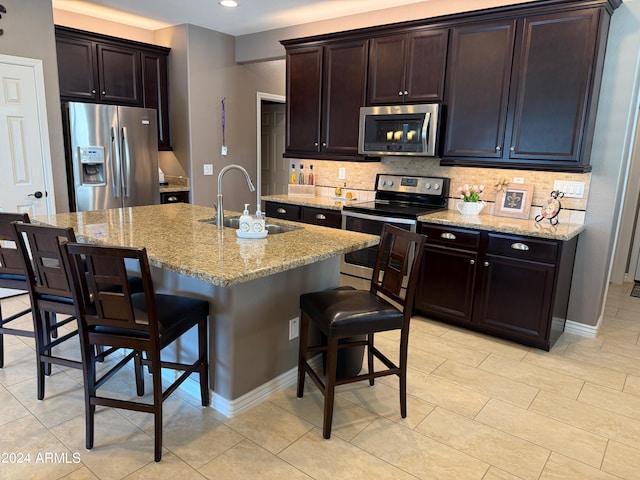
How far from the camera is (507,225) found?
3150 millimetres

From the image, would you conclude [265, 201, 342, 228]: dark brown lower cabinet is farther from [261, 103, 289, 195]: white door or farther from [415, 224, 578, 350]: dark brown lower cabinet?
[261, 103, 289, 195]: white door

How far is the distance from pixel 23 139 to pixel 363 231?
307cm

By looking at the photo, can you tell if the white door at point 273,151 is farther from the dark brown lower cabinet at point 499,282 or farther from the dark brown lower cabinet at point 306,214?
the dark brown lower cabinet at point 499,282

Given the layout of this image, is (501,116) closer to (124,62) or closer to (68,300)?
(68,300)

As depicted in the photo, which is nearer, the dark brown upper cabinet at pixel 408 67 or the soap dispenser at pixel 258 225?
the soap dispenser at pixel 258 225

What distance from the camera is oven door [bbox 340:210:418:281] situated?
3592mm

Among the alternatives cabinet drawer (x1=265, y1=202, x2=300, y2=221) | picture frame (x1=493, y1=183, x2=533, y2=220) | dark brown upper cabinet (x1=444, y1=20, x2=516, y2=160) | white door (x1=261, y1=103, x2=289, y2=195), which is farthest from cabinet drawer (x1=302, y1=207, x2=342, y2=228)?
white door (x1=261, y1=103, x2=289, y2=195)

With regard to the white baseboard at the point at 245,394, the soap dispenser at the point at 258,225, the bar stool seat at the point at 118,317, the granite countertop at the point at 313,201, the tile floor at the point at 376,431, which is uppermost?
the soap dispenser at the point at 258,225

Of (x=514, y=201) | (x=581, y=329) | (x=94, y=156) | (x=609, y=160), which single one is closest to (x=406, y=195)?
(x=514, y=201)

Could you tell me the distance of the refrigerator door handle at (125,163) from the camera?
14.7ft

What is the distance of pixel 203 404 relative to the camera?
232cm

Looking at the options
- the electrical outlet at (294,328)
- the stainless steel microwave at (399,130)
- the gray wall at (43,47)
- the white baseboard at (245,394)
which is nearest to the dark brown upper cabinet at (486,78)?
the stainless steel microwave at (399,130)

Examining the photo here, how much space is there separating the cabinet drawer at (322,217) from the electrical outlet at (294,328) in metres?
1.55

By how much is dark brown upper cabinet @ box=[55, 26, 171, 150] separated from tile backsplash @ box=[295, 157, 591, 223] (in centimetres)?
184
